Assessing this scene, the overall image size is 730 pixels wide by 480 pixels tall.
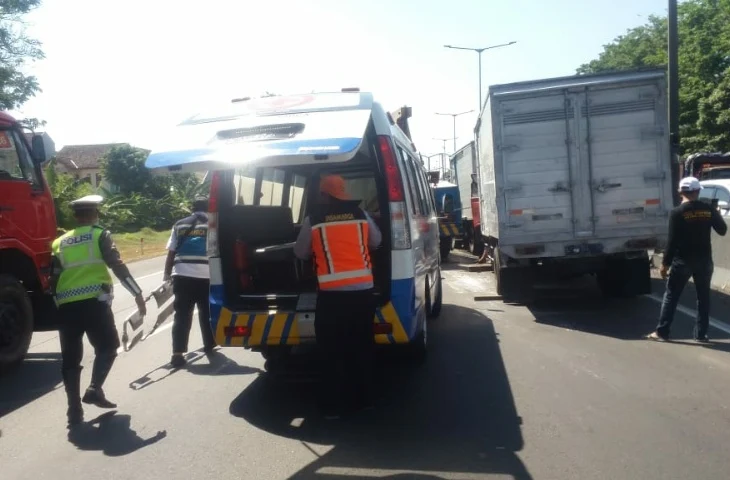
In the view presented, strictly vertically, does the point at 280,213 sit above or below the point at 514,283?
above

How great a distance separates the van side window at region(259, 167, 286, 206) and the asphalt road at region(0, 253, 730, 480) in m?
1.64

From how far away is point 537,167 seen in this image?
10.9m

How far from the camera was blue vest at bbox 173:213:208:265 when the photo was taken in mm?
8234

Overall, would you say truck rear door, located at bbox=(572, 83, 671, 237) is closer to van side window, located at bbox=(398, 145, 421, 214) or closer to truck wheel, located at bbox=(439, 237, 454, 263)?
van side window, located at bbox=(398, 145, 421, 214)

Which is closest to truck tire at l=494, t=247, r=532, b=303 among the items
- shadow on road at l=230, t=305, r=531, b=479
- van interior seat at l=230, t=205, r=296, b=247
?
shadow on road at l=230, t=305, r=531, b=479

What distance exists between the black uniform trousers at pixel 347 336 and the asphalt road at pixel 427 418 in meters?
0.32

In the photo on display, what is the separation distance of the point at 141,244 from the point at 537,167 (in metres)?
25.5

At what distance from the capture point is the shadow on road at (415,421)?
4.99 m

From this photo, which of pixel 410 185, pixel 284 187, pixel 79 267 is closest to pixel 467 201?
pixel 284 187

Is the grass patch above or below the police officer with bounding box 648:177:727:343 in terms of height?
below

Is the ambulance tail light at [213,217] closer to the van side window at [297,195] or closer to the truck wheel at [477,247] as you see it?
the van side window at [297,195]

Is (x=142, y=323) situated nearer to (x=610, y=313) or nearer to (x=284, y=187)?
(x=284, y=187)

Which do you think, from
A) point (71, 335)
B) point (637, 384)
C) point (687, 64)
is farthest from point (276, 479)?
point (687, 64)

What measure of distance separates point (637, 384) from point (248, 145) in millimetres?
3832
